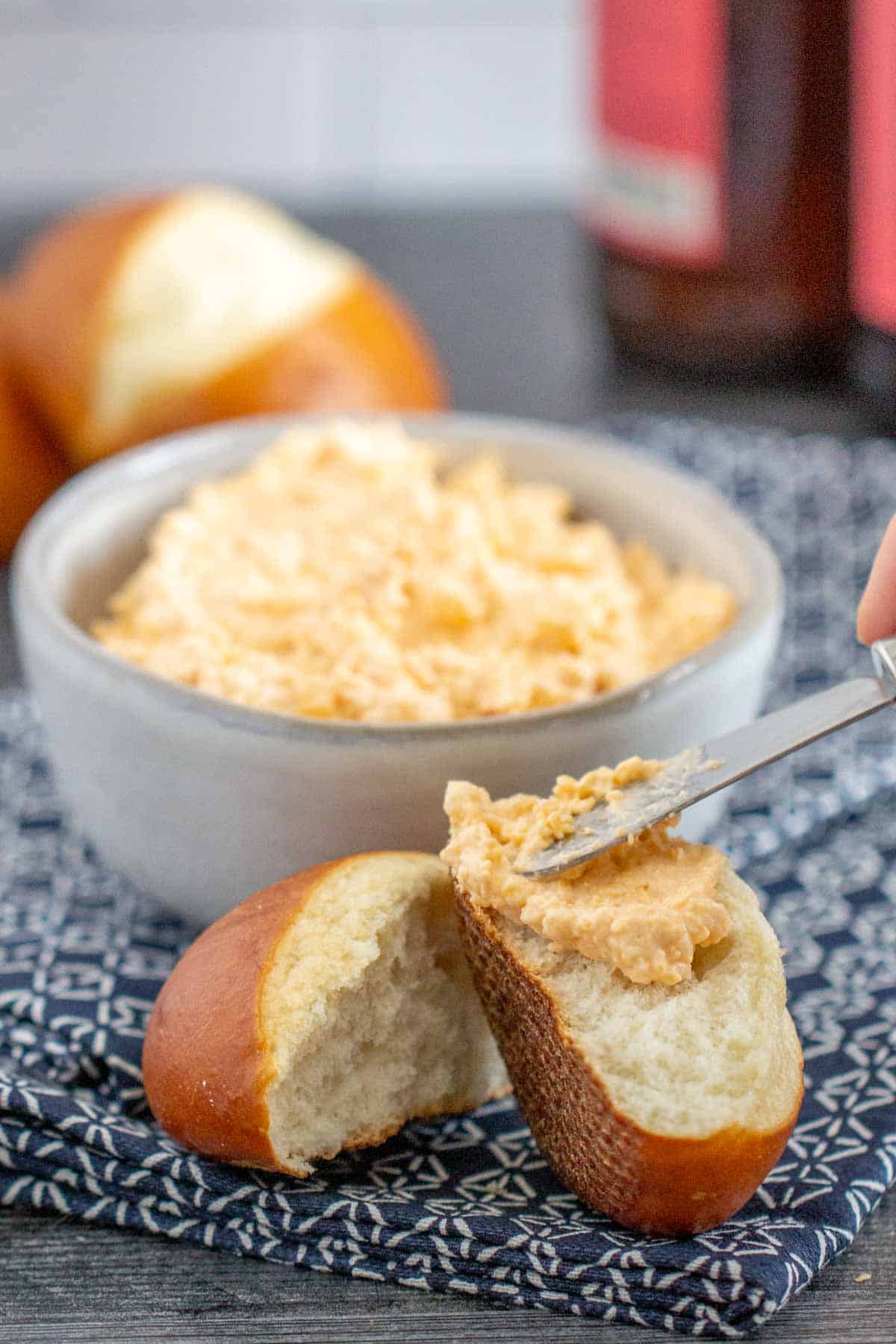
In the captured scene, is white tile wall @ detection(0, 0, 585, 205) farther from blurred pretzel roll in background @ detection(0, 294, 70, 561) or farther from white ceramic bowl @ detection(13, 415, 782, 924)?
white ceramic bowl @ detection(13, 415, 782, 924)

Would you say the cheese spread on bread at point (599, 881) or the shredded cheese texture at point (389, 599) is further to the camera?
the shredded cheese texture at point (389, 599)

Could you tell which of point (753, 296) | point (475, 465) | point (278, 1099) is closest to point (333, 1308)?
point (278, 1099)

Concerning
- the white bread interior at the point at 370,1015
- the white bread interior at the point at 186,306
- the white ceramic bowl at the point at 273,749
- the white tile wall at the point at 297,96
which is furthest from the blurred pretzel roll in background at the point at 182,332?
the white tile wall at the point at 297,96

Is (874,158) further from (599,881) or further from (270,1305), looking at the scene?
(270,1305)

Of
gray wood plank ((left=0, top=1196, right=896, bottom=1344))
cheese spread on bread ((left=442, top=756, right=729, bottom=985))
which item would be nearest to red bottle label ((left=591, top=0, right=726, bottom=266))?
cheese spread on bread ((left=442, top=756, right=729, bottom=985))

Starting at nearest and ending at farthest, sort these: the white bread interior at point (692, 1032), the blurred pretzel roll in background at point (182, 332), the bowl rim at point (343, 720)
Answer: the white bread interior at point (692, 1032)
the bowl rim at point (343, 720)
the blurred pretzel roll in background at point (182, 332)

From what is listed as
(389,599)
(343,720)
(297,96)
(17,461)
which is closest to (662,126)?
(17,461)

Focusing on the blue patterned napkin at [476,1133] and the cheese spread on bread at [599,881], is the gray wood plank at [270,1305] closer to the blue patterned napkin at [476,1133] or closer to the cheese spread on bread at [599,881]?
the blue patterned napkin at [476,1133]
